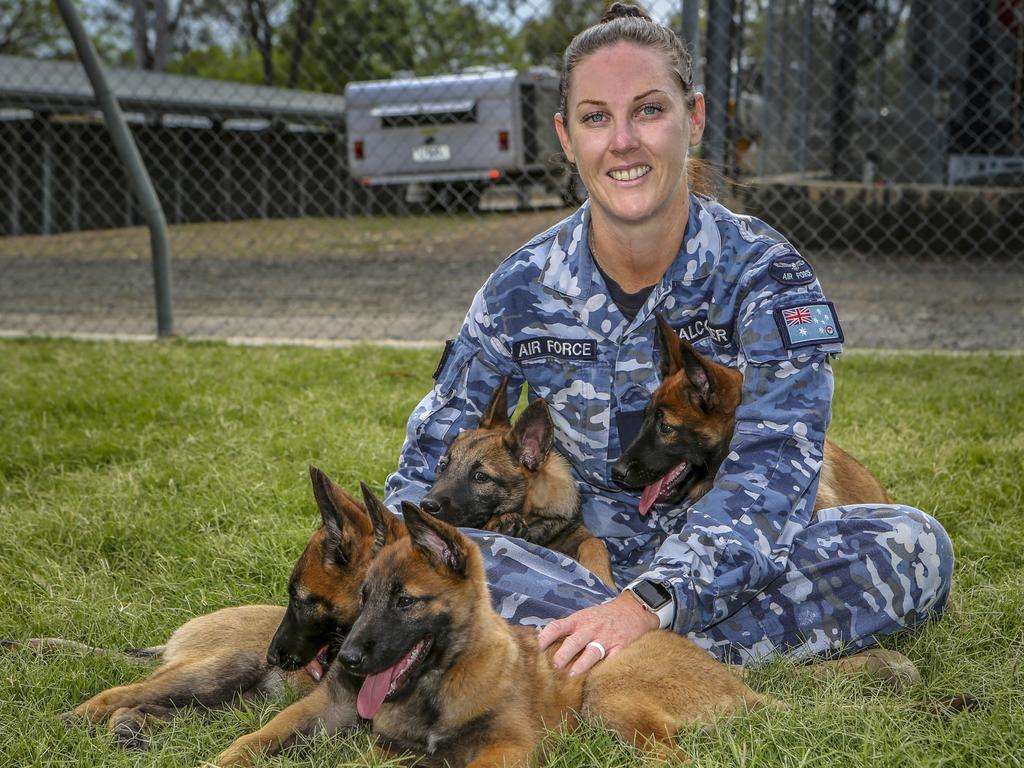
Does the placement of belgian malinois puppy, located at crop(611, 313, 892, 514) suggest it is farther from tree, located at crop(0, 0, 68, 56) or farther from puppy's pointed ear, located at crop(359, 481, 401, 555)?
tree, located at crop(0, 0, 68, 56)

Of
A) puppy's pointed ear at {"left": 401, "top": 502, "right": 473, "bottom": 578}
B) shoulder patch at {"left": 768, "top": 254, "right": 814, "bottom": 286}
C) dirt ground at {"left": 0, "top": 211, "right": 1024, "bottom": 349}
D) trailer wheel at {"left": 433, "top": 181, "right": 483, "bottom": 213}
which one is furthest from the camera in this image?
trailer wheel at {"left": 433, "top": 181, "right": 483, "bottom": 213}

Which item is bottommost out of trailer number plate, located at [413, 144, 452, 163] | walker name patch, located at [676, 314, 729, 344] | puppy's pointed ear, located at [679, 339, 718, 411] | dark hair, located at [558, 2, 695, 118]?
puppy's pointed ear, located at [679, 339, 718, 411]

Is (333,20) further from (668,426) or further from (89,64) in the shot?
(668,426)

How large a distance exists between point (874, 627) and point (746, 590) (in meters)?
0.49

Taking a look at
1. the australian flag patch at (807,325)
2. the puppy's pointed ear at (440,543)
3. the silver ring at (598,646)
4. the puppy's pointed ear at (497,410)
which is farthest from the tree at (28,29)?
the silver ring at (598,646)

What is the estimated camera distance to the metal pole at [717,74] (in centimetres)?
727

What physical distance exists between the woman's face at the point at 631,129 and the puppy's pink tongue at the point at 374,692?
1.57 metres

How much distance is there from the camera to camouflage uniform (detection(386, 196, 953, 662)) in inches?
125

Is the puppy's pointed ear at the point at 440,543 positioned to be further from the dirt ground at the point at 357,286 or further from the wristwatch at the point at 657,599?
the dirt ground at the point at 357,286

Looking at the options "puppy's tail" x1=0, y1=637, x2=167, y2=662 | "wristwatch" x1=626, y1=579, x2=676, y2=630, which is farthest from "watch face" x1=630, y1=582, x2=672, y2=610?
"puppy's tail" x1=0, y1=637, x2=167, y2=662

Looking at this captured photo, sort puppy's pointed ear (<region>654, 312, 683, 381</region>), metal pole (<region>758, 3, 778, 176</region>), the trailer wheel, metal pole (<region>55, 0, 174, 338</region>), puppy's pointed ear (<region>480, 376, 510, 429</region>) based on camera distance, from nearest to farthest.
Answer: puppy's pointed ear (<region>654, 312, 683, 381</region>) → puppy's pointed ear (<region>480, 376, 510, 429</region>) → metal pole (<region>55, 0, 174, 338</region>) → metal pole (<region>758, 3, 778, 176</region>) → the trailer wheel

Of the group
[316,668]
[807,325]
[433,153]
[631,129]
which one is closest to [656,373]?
[807,325]

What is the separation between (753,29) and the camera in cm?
1689

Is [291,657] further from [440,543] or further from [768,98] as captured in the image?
[768,98]
